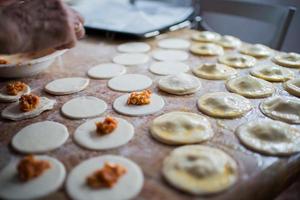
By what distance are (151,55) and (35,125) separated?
0.96 meters

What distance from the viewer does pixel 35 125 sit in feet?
3.94

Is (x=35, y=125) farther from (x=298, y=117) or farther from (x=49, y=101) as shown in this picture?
(x=298, y=117)

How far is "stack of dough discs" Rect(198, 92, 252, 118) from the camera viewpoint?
1266mm

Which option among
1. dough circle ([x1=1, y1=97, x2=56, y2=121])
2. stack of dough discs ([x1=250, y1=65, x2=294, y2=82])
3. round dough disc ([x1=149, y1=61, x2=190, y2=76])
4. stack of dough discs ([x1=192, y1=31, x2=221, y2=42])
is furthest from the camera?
stack of dough discs ([x1=192, y1=31, x2=221, y2=42])

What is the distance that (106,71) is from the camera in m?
1.70

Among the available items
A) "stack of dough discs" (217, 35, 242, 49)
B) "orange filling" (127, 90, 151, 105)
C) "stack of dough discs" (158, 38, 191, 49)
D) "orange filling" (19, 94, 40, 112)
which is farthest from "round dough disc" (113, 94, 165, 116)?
"stack of dough discs" (217, 35, 242, 49)

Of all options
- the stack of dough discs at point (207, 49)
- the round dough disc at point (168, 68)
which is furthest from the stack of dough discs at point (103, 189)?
the stack of dough discs at point (207, 49)

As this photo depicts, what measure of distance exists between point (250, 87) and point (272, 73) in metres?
0.24

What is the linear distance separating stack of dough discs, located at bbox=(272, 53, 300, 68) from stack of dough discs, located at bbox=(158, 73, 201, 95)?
57 cm

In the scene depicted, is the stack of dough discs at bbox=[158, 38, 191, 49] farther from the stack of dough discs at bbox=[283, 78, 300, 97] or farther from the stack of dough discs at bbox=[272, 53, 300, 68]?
the stack of dough discs at bbox=[283, 78, 300, 97]

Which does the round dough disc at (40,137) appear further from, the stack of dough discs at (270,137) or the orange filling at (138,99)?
the stack of dough discs at (270,137)

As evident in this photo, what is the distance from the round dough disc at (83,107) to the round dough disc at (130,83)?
158 mm

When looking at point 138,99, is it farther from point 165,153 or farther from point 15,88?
point 15,88

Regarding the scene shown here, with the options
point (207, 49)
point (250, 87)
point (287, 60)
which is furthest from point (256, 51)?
point (250, 87)
